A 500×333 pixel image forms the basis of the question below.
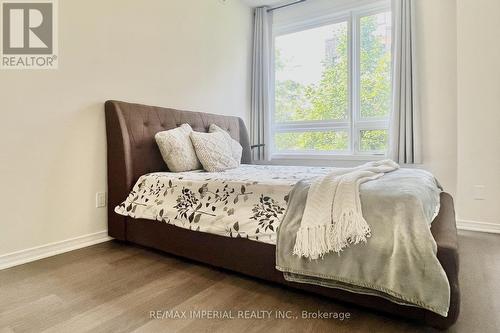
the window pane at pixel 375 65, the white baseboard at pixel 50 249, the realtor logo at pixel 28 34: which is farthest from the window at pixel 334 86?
the realtor logo at pixel 28 34

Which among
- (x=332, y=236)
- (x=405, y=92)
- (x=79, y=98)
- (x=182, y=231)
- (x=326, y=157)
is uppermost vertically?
(x=405, y=92)

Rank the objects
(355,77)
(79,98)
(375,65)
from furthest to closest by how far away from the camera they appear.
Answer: (355,77)
(375,65)
(79,98)

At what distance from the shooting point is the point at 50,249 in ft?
6.75

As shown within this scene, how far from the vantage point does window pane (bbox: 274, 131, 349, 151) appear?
11.6ft

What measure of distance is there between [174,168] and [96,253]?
84 cm

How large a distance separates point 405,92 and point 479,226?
56.2 inches

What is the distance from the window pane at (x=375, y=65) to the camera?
10.6 feet

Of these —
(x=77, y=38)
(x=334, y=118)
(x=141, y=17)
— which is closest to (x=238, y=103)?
(x=334, y=118)

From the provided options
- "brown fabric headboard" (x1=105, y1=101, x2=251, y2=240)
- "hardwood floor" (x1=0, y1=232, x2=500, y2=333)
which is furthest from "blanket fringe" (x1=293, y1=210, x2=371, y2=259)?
"brown fabric headboard" (x1=105, y1=101, x2=251, y2=240)

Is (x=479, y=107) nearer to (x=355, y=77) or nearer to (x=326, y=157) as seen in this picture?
(x=355, y=77)

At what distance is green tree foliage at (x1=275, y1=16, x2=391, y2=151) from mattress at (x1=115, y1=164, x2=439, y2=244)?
163cm

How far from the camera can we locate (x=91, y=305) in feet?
4.52

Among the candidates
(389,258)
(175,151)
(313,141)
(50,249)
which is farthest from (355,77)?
(50,249)
